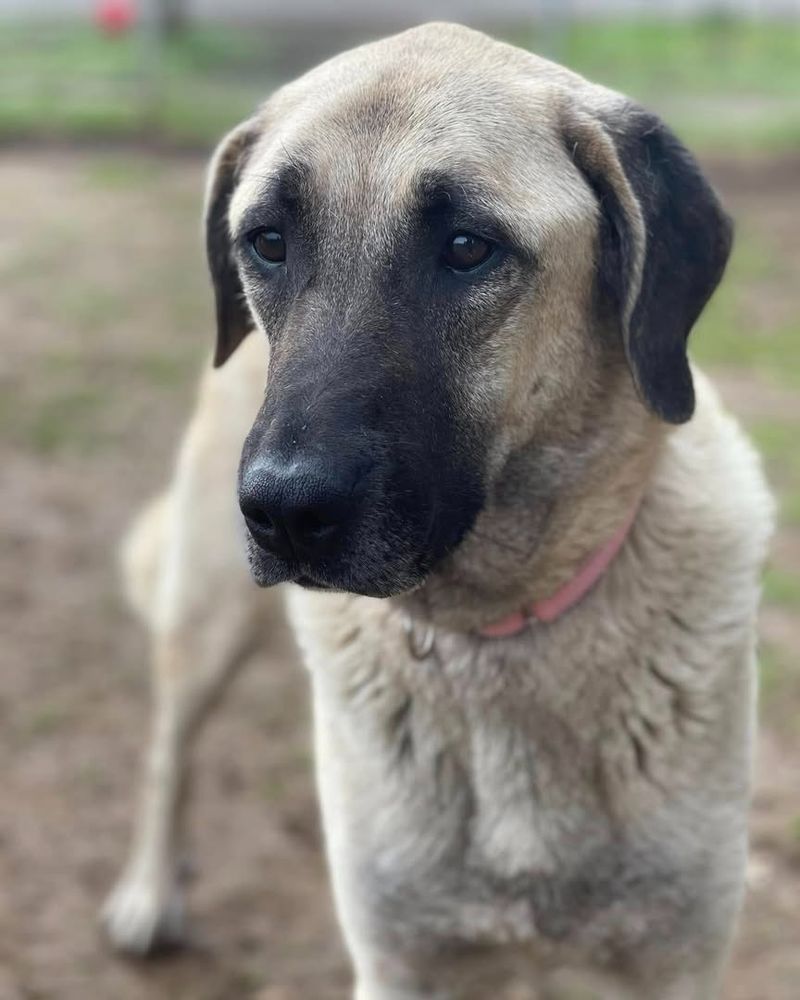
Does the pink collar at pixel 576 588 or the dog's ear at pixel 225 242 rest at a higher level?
the dog's ear at pixel 225 242

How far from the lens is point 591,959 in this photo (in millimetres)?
2521

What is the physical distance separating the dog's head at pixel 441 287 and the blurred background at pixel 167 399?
165 cm

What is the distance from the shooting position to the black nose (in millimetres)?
1928

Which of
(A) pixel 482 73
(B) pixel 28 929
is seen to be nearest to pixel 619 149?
(A) pixel 482 73

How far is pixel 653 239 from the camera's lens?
220 centimetres

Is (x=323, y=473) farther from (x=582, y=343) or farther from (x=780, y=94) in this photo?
(x=780, y=94)

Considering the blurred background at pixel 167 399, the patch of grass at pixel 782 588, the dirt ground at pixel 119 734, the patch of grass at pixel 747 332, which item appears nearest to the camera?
the dirt ground at pixel 119 734

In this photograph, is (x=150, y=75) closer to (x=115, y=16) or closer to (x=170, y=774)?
(x=115, y=16)

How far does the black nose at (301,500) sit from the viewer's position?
1928mm

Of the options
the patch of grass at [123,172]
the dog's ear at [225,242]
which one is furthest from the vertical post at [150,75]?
the dog's ear at [225,242]

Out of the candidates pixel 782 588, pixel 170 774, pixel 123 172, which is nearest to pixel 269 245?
pixel 170 774

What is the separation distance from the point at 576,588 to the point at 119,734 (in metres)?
2.17

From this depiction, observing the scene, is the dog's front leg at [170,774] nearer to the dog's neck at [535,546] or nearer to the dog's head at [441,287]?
the dog's neck at [535,546]

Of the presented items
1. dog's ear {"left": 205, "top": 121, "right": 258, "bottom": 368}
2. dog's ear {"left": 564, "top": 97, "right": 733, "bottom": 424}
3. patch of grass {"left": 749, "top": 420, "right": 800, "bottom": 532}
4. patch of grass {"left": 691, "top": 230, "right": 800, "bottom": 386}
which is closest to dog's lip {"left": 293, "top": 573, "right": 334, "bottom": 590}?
dog's ear {"left": 564, "top": 97, "right": 733, "bottom": 424}
